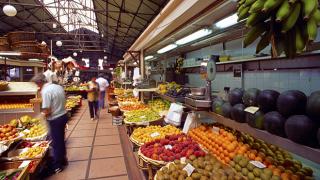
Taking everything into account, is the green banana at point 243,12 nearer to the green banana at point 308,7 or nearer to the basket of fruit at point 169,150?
the green banana at point 308,7

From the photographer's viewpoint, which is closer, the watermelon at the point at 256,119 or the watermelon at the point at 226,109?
the watermelon at the point at 256,119

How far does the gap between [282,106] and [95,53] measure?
36952 mm

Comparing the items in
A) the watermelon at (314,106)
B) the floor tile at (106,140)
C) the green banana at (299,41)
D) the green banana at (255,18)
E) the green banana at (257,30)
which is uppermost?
the green banana at (255,18)

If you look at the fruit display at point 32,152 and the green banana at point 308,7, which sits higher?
the green banana at point 308,7

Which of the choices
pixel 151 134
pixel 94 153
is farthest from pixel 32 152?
pixel 151 134

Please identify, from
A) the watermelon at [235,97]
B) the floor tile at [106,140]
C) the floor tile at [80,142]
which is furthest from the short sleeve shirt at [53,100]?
the watermelon at [235,97]

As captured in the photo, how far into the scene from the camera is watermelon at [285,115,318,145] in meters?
1.42

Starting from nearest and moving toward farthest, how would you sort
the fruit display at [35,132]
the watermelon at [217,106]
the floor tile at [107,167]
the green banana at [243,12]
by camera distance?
the green banana at [243,12] < the watermelon at [217,106] < the floor tile at [107,167] < the fruit display at [35,132]

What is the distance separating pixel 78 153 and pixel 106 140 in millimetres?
1050

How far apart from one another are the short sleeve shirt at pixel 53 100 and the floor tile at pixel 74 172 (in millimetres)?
963

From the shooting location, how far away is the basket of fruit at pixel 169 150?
274 cm

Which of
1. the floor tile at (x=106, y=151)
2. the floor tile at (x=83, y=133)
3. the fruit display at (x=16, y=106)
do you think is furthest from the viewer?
the floor tile at (x=83, y=133)

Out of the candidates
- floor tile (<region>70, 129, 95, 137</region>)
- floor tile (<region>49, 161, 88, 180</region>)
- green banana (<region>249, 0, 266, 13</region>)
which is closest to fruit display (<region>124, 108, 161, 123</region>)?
floor tile (<region>49, 161, 88, 180</region>)

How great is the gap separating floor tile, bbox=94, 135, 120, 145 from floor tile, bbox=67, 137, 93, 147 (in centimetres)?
18
